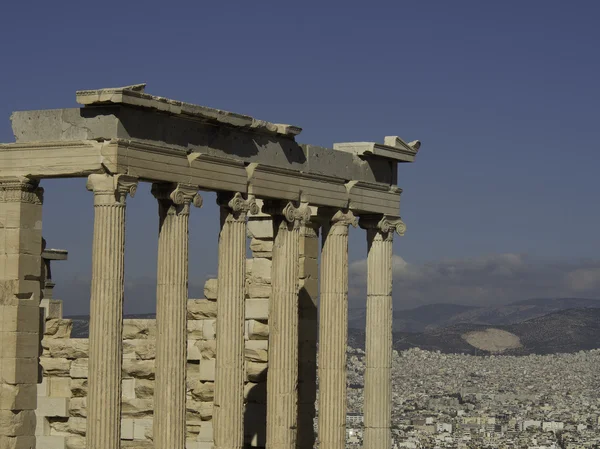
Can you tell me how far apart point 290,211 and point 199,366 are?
5725 millimetres

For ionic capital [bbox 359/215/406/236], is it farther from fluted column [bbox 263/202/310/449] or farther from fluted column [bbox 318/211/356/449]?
fluted column [bbox 263/202/310/449]

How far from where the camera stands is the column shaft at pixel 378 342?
131 ft

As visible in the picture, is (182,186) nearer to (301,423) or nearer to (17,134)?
(17,134)

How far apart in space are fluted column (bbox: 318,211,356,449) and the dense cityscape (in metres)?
35.6

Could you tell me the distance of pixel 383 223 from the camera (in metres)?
39.9

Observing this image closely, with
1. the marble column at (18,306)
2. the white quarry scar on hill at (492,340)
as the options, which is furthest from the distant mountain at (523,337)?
the marble column at (18,306)

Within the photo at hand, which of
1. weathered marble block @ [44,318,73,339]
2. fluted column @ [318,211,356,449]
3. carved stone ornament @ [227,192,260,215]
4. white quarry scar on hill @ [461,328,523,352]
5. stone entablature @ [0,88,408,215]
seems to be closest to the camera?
stone entablature @ [0,88,408,215]

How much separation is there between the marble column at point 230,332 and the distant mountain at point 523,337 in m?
120

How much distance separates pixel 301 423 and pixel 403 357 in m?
102

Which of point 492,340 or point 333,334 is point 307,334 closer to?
point 333,334

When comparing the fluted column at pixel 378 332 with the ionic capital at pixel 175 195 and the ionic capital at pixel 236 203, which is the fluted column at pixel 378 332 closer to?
the ionic capital at pixel 236 203

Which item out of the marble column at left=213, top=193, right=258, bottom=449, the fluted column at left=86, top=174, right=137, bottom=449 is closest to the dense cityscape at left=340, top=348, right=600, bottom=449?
the marble column at left=213, top=193, right=258, bottom=449

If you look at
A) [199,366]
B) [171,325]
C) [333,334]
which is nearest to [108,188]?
[171,325]

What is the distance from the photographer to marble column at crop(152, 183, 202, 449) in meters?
33.3
